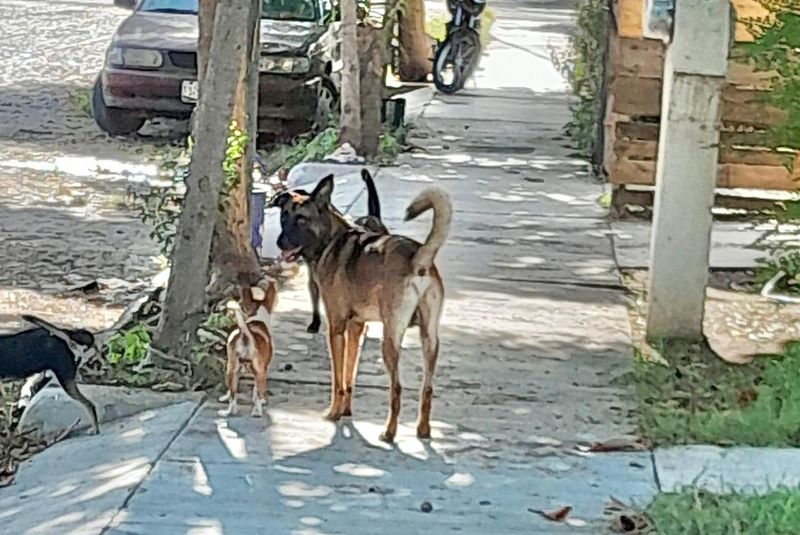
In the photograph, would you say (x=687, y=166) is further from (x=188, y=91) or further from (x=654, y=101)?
(x=188, y=91)

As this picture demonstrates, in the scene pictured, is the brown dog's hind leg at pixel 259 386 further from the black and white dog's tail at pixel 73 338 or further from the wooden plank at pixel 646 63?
the wooden plank at pixel 646 63

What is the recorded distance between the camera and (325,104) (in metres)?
15.4

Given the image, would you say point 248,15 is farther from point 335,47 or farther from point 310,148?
point 335,47

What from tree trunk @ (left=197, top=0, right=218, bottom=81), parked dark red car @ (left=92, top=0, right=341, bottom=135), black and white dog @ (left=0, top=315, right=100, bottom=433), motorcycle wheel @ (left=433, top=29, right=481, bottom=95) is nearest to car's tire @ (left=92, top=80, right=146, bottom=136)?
parked dark red car @ (left=92, top=0, right=341, bottom=135)

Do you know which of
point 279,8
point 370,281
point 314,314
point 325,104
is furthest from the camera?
point 279,8

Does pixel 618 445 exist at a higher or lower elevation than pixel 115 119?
higher

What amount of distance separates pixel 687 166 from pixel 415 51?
11.4 meters

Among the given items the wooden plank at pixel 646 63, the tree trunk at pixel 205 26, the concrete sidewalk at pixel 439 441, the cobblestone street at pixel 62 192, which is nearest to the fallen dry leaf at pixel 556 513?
the concrete sidewalk at pixel 439 441

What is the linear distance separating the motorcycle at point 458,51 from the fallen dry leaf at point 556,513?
1313cm

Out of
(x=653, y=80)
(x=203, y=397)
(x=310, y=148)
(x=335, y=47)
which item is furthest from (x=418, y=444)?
(x=335, y=47)

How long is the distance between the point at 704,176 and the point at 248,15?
2.49 metres

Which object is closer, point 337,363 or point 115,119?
point 337,363

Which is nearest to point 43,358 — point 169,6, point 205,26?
point 205,26

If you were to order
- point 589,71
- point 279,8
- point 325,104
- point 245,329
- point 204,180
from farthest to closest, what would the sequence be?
point 279,8 < point 325,104 < point 589,71 < point 204,180 < point 245,329
